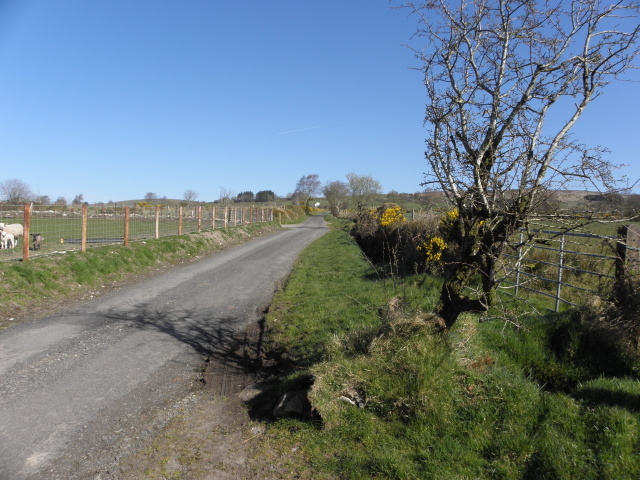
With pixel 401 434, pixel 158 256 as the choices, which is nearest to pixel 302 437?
pixel 401 434

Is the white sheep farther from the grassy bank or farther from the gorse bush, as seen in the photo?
the grassy bank

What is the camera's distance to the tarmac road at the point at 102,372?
12.9 ft

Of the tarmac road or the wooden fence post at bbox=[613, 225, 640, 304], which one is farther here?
the wooden fence post at bbox=[613, 225, 640, 304]

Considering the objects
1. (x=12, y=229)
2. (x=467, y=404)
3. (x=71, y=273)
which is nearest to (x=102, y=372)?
(x=467, y=404)

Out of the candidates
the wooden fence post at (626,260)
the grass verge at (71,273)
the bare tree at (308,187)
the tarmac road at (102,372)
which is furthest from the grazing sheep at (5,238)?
the bare tree at (308,187)

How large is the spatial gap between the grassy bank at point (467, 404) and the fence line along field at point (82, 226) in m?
9.33

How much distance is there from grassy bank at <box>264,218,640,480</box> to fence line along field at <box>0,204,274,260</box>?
9.33m

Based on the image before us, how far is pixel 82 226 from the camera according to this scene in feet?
44.3

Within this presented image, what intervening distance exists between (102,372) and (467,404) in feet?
13.5

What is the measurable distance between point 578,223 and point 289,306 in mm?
6031

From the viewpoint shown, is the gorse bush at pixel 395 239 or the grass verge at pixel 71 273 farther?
the gorse bush at pixel 395 239

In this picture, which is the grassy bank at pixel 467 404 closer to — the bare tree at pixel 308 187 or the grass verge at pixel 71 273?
the grass verge at pixel 71 273

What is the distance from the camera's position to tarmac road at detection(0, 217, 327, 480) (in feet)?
12.9

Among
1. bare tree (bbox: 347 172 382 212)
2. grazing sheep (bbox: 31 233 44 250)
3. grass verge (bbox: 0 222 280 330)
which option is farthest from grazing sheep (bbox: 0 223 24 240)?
bare tree (bbox: 347 172 382 212)
